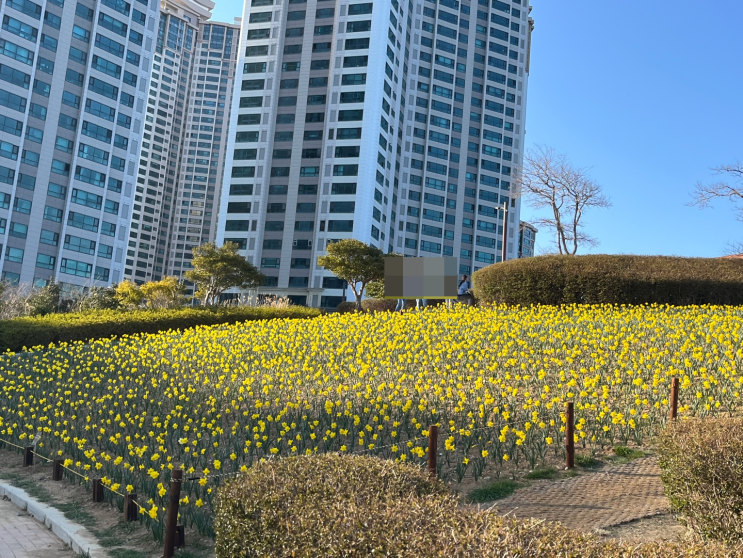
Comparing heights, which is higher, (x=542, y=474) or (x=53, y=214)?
(x=53, y=214)

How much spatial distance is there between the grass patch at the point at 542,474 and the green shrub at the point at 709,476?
2.05 meters

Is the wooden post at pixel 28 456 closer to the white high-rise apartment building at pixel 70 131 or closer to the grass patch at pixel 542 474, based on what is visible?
the grass patch at pixel 542 474

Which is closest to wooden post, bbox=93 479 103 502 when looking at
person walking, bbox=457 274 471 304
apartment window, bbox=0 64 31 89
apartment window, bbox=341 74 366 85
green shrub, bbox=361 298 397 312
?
person walking, bbox=457 274 471 304

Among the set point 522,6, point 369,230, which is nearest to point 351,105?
point 369,230

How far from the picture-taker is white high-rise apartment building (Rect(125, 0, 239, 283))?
5945 inches

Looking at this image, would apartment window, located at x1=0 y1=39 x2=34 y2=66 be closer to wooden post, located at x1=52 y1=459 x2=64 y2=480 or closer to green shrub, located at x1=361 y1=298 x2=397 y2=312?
green shrub, located at x1=361 y1=298 x2=397 y2=312

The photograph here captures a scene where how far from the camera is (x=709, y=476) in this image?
16.5 feet

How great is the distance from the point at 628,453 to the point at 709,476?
300 centimetres

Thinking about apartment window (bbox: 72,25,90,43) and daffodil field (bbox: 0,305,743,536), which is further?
apartment window (bbox: 72,25,90,43)

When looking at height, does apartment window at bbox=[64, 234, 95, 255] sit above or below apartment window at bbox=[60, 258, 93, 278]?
above

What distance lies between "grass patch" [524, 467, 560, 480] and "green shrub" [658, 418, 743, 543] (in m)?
2.05

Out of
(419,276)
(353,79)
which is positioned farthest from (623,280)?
(353,79)

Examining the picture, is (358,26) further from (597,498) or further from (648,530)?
(648,530)

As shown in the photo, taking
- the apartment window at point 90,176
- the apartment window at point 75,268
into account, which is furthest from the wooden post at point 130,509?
the apartment window at point 90,176
